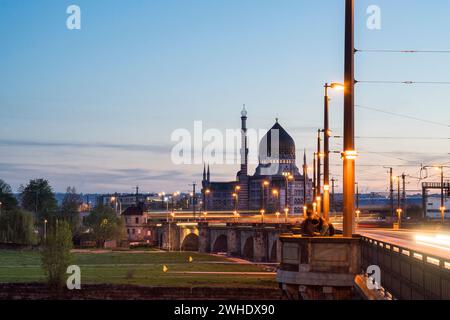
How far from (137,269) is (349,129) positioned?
242 ft

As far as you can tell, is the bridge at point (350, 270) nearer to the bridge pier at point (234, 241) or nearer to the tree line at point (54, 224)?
the bridge pier at point (234, 241)

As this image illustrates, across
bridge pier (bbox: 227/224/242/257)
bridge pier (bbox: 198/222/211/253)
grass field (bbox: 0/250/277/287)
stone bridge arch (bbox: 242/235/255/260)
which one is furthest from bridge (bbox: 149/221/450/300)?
bridge pier (bbox: 198/222/211/253)

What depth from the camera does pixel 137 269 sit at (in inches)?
3750

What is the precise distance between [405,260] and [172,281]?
5810 cm

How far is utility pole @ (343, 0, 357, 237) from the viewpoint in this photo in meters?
24.5

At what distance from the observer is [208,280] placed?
79.4 meters

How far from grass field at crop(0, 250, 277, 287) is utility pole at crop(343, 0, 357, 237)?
5051 cm

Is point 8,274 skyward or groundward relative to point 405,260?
groundward

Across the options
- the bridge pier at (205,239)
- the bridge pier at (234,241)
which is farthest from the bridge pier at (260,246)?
the bridge pier at (205,239)

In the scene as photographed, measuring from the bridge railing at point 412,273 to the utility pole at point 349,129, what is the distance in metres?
1.99

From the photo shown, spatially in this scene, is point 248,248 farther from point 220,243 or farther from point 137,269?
point 137,269

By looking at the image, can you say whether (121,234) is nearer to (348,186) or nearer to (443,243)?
(443,243)

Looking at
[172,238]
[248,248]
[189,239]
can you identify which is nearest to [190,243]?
[189,239]
